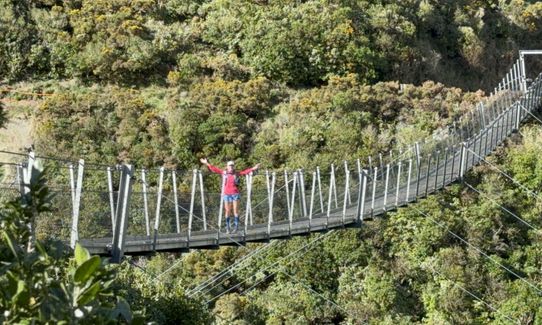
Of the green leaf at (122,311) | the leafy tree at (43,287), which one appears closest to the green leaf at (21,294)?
the leafy tree at (43,287)

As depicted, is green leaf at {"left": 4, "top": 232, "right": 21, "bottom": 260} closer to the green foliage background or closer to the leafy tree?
the leafy tree

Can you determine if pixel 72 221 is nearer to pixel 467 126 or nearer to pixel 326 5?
pixel 467 126

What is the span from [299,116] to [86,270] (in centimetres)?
1329

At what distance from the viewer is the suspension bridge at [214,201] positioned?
17.0 feet

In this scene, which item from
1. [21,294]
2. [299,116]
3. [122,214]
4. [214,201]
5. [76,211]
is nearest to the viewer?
[21,294]

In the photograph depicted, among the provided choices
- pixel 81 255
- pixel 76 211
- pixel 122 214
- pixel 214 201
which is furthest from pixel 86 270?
pixel 214 201

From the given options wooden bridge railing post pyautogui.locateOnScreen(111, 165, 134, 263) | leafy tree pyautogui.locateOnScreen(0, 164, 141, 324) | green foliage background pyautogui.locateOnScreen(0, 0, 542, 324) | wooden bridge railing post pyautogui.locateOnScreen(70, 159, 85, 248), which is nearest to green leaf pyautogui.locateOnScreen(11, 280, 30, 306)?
leafy tree pyautogui.locateOnScreen(0, 164, 141, 324)

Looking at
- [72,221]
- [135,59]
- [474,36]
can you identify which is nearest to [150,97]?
[135,59]

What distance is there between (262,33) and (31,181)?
14972 millimetres

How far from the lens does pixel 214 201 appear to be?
695 cm

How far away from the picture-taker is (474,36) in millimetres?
18766

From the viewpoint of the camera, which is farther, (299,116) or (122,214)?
(299,116)

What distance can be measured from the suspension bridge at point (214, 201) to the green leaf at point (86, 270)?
0.27m

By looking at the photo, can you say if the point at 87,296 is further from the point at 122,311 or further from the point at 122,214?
the point at 122,214
